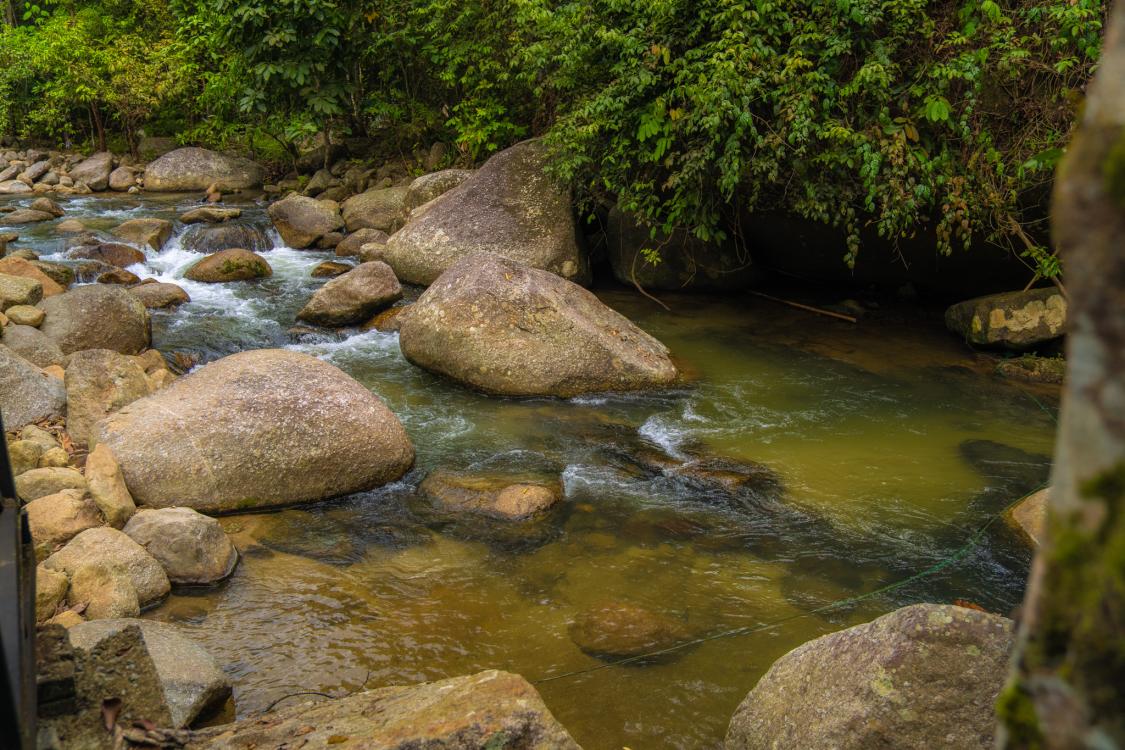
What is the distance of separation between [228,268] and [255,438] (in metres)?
5.95

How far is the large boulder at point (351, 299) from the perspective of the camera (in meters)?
9.66

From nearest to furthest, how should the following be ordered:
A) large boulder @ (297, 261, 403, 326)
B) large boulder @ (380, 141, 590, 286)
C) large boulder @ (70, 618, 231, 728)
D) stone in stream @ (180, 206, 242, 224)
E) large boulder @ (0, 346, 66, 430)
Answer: large boulder @ (70, 618, 231, 728) → large boulder @ (0, 346, 66, 430) → large boulder @ (297, 261, 403, 326) → large boulder @ (380, 141, 590, 286) → stone in stream @ (180, 206, 242, 224)

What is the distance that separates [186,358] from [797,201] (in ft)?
20.1

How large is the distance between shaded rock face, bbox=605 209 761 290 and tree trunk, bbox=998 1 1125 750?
10394 millimetres

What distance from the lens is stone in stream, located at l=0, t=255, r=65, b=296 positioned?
8906 mm

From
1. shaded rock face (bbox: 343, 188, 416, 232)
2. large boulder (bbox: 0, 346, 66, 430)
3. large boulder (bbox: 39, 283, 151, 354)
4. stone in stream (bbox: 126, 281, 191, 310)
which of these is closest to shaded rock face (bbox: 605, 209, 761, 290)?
shaded rock face (bbox: 343, 188, 416, 232)

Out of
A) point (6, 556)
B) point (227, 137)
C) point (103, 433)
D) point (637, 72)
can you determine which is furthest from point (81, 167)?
point (6, 556)

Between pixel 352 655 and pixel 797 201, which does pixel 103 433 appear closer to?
pixel 352 655

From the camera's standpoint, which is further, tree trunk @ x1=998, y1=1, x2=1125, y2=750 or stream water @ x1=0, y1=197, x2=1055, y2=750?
stream water @ x1=0, y1=197, x2=1055, y2=750

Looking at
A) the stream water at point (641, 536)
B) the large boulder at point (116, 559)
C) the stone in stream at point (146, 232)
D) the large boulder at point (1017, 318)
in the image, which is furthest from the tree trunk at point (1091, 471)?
the stone in stream at point (146, 232)

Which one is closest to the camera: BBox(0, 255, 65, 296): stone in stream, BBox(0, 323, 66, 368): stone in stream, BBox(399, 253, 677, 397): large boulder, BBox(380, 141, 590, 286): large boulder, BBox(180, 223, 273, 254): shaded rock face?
BBox(0, 323, 66, 368): stone in stream

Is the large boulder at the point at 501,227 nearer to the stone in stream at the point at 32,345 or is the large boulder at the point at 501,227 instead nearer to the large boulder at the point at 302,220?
the large boulder at the point at 302,220

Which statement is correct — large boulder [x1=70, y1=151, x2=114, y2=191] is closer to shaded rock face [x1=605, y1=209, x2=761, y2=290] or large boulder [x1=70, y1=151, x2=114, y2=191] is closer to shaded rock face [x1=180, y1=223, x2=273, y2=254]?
shaded rock face [x1=180, y1=223, x2=273, y2=254]

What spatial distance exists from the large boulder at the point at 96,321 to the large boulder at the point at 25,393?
1.38m
